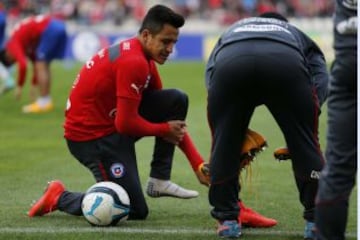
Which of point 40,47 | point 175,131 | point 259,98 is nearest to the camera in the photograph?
point 259,98

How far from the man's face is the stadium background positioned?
24.5 m

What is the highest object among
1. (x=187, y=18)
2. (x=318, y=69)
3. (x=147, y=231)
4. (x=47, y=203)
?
(x=187, y=18)

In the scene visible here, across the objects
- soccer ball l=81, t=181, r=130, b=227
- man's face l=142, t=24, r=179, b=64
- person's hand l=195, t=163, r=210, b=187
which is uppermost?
man's face l=142, t=24, r=179, b=64

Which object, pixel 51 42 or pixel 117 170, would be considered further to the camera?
pixel 51 42

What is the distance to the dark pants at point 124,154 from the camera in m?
7.55

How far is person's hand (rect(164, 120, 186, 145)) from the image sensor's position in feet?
23.9

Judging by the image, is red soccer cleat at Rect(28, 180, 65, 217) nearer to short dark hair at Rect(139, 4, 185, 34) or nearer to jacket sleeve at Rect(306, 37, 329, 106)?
short dark hair at Rect(139, 4, 185, 34)

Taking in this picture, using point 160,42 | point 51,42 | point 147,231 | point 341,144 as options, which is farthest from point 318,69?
point 51,42

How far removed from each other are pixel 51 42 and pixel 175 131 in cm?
1053

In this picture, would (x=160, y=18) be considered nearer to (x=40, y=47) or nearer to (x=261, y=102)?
(x=261, y=102)

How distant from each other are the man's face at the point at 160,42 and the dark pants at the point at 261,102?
713 mm

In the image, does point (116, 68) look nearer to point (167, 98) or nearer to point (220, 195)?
point (167, 98)

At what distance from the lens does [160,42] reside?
280 inches

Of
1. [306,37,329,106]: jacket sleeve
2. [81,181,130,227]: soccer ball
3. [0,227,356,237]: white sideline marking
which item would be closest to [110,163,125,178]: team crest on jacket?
[81,181,130,227]: soccer ball
